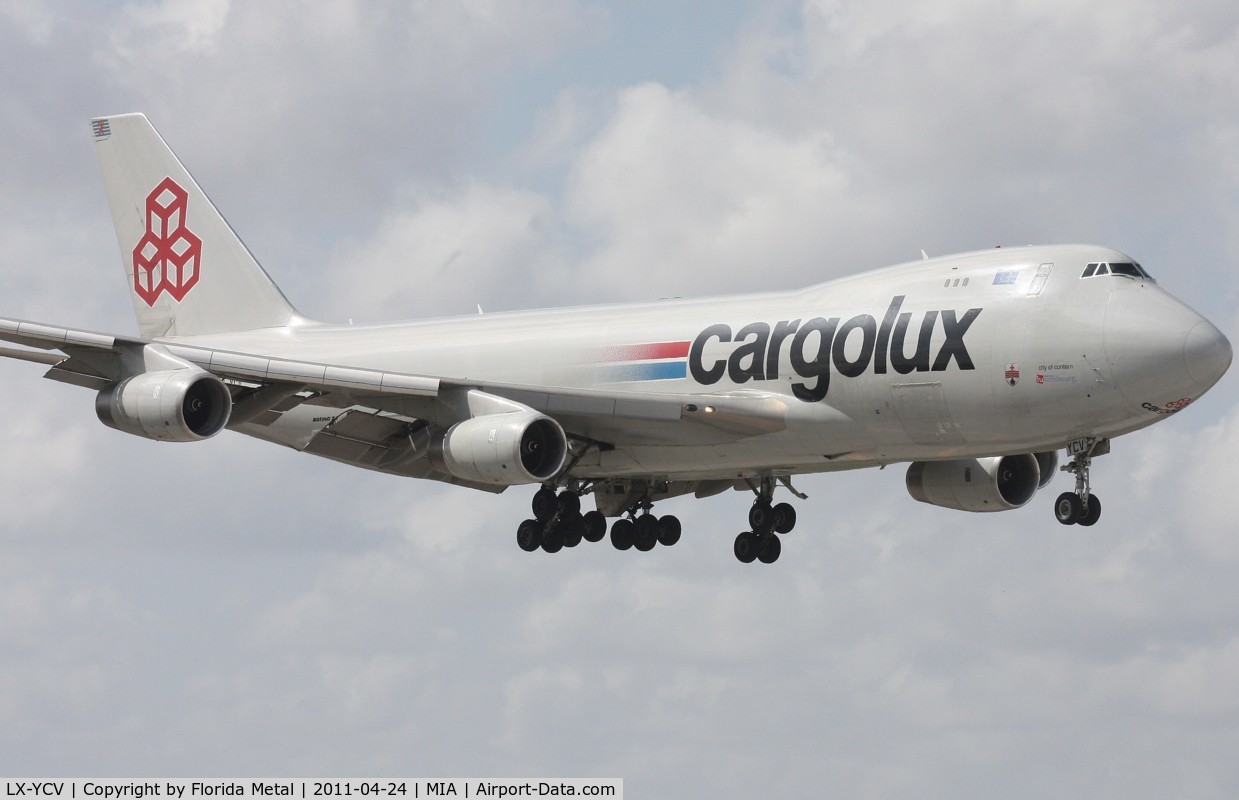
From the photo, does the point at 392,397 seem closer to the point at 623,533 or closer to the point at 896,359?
the point at 623,533

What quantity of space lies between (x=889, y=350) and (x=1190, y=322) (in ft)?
19.5

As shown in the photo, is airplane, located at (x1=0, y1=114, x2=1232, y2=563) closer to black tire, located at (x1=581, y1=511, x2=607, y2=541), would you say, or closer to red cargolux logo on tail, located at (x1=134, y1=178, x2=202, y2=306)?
black tire, located at (x1=581, y1=511, x2=607, y2=541)

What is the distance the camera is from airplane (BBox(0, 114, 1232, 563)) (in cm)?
3547

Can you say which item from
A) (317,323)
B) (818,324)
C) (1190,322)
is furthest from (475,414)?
(1190,322)

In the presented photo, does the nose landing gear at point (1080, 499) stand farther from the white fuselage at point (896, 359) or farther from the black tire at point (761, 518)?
the black tire at point (761, 518)

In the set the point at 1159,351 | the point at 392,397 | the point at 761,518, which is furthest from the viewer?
the point at 761,518

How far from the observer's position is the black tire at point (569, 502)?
43.2 metres

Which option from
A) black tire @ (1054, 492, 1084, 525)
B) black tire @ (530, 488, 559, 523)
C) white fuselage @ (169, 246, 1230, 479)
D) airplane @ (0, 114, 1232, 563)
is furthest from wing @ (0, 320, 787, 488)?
black tire @ (1054, 492, 1084, 525)

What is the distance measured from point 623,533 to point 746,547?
3.48 metres

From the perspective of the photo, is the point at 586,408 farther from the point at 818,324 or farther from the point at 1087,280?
the point at 1087,280

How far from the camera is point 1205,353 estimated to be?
34594 millimetres

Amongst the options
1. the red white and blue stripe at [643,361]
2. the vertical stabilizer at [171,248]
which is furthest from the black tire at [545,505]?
the vertical stabilizer at [171,248]

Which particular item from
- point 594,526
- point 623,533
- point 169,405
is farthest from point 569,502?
point 169,405

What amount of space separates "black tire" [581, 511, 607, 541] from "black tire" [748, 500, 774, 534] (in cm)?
367
